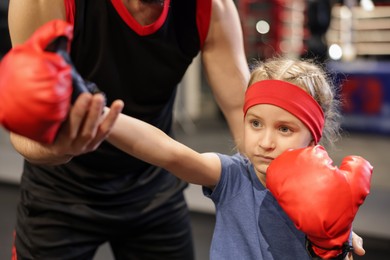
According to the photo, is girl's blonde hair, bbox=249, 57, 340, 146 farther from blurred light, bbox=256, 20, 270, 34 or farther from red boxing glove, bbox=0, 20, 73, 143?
blurred light, bbox=256, 20, 270, 34

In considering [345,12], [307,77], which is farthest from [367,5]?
[307,77]

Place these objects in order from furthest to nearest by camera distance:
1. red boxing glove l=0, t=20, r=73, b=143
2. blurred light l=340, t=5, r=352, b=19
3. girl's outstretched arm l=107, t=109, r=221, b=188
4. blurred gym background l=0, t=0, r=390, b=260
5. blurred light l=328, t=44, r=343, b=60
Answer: blurred light l=328, t=44, r=343, b=60 → blurred light l=340, t=5, r=352, b=19 → blurred gym background l=0, t=0, r=390, b=260 → girl's outstretched arm l=107, t=109, r=221, b=188 → red boxing glove l=0, t=20, r=73, b=143

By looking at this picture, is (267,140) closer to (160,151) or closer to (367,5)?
(160,151)

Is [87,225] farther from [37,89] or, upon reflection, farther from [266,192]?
[37,89]

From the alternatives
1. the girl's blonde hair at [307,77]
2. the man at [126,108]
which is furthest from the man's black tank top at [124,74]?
the girl's blonde hair at [307,77]

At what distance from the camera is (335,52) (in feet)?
18.3

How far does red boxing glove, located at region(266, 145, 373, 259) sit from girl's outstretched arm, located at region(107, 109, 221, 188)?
14cm

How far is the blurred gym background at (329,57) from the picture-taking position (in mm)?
4320

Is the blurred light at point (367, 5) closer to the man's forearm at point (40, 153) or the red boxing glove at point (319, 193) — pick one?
the red boxing glove at point (319, 193)

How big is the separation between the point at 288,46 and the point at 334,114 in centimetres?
419

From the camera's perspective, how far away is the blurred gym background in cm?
432

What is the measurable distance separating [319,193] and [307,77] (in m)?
0.26

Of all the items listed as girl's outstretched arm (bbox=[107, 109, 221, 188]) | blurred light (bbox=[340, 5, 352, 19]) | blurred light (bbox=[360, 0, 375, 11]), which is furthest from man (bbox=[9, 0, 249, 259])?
blurred light (bbox=[360, 0, 375, 11])

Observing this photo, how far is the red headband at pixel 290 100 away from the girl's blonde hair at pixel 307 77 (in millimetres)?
22
